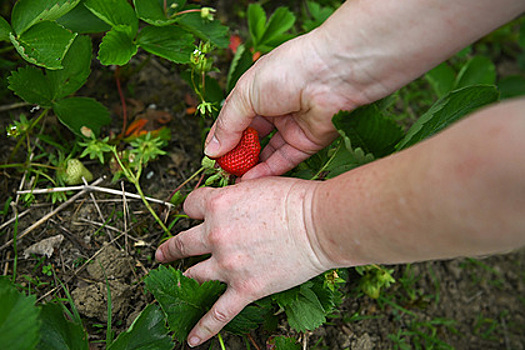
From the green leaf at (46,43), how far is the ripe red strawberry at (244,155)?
519mm

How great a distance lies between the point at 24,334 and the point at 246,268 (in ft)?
1.65

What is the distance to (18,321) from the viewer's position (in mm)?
964

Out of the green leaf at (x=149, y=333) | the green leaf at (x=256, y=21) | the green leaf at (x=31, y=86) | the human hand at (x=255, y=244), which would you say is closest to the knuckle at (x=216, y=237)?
the human hand at (x=255, y=244)

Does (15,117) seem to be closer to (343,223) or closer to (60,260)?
(60,260)

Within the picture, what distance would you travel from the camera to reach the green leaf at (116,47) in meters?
1.26

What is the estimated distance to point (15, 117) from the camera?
1.57 metres

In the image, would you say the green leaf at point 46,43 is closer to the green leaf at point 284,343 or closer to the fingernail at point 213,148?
the fingernail at point 213,148

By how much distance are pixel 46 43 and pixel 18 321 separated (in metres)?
0.74

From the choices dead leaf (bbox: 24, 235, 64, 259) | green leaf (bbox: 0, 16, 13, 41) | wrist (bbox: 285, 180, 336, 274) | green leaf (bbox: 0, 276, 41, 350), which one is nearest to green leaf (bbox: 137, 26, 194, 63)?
green leaf (bbox: 0, 16, 13, 41)

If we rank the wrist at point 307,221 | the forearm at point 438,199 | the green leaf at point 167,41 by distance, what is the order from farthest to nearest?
1. the green leaf at point 167,41
2. the wrist at point 307,221
3. the forearm at point 438,199

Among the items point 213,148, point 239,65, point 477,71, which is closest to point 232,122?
point 213,148

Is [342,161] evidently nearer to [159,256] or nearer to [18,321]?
[159,256]

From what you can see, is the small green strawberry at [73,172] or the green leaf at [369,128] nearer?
the green leaf at [369,128]

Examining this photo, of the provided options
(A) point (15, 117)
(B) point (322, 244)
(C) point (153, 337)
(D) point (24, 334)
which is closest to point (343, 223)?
(B) point (322, 244)
